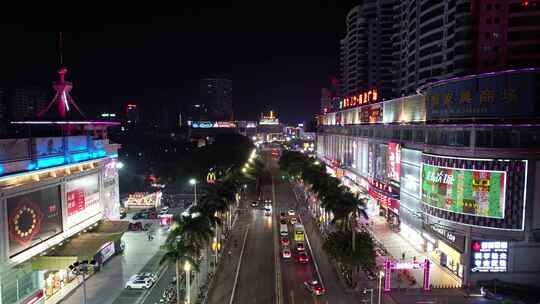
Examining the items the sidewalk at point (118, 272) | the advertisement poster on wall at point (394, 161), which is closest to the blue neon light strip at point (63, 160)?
the sidewalk at point (118, 272)

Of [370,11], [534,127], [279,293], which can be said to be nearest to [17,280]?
[279,293]

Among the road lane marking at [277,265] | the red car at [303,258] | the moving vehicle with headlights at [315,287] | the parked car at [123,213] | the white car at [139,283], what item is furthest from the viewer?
the parked car at [123,213]

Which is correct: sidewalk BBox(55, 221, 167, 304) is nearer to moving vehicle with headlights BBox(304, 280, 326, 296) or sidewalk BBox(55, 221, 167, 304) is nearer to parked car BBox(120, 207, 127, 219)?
parked car BBox(120, 207, 127, 219)

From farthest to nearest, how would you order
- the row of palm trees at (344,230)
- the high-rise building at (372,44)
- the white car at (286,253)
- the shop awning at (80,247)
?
the high-rise building at (372,44) < the white car at (286,253) < the row of palm trees at (344,230) < the shop awning at (80,247)

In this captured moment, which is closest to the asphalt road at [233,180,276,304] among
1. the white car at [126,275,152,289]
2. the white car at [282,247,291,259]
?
the white car at [282,247,291,259]

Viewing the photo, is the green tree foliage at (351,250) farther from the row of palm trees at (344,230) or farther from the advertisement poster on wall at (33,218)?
the advertisement poster on wall at (33,218)

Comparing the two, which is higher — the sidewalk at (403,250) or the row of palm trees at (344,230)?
the row of palm trees at (344,230)
